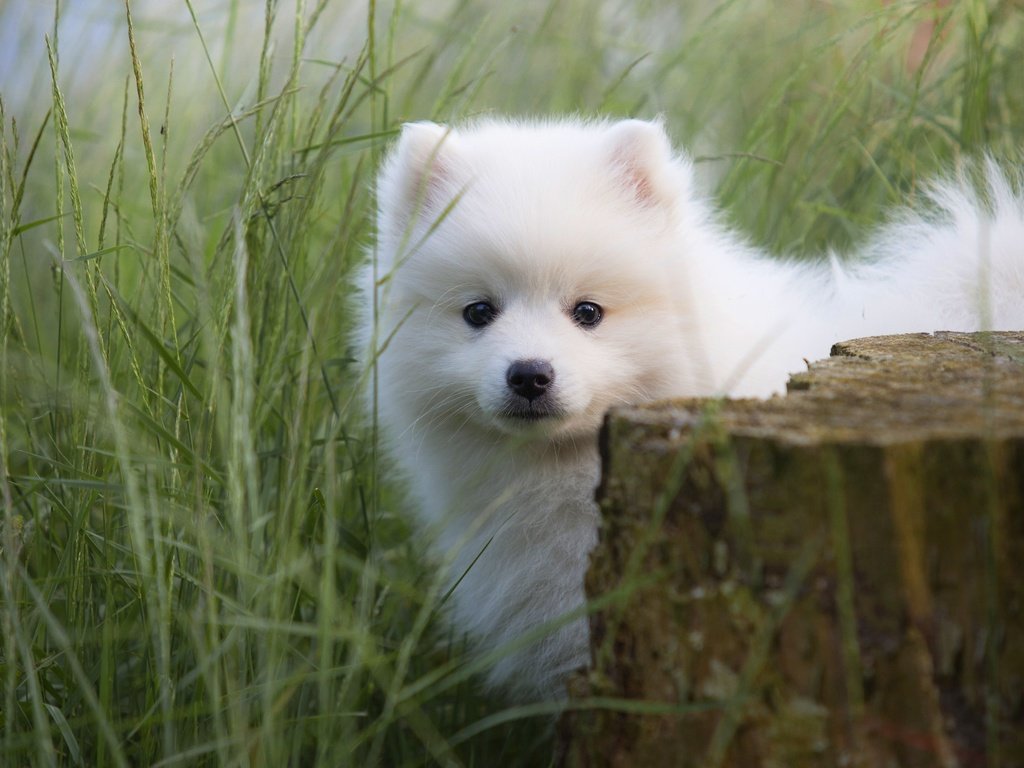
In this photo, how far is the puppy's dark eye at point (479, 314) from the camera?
2.62 metres

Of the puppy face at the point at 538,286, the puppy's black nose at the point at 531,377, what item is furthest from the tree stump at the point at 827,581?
the puppy face at the point at 538,286

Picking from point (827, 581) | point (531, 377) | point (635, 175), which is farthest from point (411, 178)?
point (827, 581)

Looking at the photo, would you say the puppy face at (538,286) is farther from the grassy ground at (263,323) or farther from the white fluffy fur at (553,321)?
the grassy ground at (263,323)

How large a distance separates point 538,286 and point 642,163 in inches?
20.3

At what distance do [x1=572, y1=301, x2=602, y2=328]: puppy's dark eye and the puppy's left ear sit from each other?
359mm

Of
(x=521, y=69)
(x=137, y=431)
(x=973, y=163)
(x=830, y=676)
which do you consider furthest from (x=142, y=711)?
(x=521, y=69)

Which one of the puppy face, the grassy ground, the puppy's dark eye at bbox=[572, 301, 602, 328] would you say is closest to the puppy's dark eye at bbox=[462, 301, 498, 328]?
the puppy face

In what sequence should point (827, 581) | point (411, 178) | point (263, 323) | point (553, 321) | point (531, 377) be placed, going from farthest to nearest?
1. point (411, 178)
2. point (263, 323)
3. point (553, 321)
4. point (531, 377)
5. point (827, 581)

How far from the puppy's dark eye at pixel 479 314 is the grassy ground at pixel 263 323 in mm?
332

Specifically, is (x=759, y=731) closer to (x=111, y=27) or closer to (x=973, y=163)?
(x=973, y=163)

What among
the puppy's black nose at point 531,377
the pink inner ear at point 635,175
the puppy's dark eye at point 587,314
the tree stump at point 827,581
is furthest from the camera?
the pink inner ear at point 635,175

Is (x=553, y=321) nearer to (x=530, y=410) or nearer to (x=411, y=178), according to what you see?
(x=530, y=410)

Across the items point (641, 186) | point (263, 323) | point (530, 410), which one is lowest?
point (530, 410)

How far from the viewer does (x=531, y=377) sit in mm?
2391
